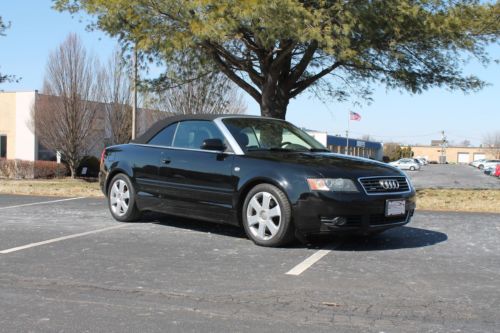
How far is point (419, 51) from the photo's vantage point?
13.5 metres

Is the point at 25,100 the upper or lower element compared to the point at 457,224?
upper

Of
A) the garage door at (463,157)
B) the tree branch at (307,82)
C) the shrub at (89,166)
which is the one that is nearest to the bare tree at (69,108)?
the shrub at (89,166)

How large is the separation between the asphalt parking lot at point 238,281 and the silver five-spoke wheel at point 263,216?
8.0 inches

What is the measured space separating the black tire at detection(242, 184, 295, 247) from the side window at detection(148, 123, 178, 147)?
1.68 m

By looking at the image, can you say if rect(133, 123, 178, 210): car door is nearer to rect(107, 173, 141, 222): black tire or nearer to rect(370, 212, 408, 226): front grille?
rect(107, 173, 141, 222): black tire

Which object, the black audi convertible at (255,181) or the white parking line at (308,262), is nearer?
the white parking line at (308,262)

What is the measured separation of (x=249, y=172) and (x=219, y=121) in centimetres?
101

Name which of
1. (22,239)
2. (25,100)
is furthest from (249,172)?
(25,100)

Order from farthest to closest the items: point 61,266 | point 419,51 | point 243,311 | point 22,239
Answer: point 419,51 < point 22,239 < point 61,266 < point 243,311

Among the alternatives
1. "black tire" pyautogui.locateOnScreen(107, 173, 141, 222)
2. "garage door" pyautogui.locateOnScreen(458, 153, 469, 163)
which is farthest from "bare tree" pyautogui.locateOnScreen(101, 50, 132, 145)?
"garage door" pyautogui.locateOnScreen(458, 153, 469, 163)

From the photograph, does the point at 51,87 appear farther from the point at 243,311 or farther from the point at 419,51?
the point at 243,311

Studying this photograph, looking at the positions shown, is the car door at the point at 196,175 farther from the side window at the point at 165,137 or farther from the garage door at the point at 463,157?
the garage door at the point at 463,157

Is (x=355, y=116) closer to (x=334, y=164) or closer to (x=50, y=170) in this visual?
(x=50, y=170)

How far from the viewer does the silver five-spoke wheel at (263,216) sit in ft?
20.2
